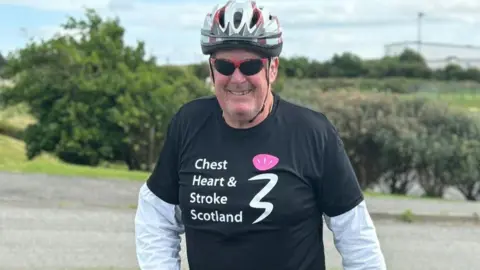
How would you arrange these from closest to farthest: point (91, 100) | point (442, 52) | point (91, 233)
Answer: point (91, 233)
point (91, 100)
point (442, 52)

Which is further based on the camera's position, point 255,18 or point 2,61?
point 2,61

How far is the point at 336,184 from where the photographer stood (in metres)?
2.48

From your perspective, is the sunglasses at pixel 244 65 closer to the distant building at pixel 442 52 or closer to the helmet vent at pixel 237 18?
the helmet vent at pixel 237 18

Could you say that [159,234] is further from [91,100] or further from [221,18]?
[91,100]

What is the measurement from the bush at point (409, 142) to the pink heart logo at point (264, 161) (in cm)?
1342

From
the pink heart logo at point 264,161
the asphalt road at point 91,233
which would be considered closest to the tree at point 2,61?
the asphalt road at point 91,233

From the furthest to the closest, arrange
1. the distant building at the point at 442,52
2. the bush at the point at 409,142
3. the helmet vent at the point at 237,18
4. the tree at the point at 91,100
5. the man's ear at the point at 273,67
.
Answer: the distant building at the point at 442,52
the tree at the point at 91,100
the bush at the point at 409,142
the man's ear at the point at 273,67
the helmet vent at the point at 237,18

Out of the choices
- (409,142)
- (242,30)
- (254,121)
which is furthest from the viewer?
(409,142)

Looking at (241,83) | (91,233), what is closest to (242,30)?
(241,83)

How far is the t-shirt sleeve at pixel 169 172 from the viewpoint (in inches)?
105

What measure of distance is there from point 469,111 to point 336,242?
15380mm

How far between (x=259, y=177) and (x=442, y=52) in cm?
6844

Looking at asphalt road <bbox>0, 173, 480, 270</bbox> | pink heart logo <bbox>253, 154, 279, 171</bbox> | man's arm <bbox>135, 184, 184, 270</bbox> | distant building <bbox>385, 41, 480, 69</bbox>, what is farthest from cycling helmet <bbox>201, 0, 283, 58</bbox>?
distant building <bbox>385, 41, 480, 69</bbox>

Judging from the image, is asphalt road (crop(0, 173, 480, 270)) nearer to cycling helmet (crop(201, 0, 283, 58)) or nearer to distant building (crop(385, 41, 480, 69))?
cycling helmet (crop(201, 0, 283, 58))
